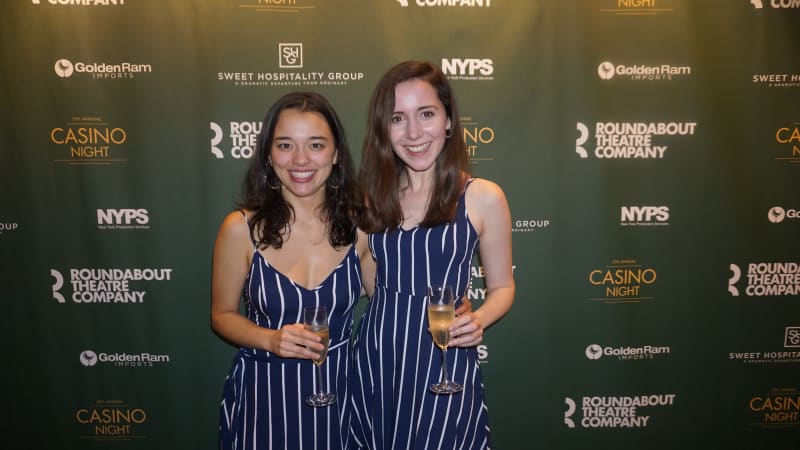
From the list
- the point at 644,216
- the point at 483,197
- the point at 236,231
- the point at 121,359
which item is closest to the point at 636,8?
the point at 644,216

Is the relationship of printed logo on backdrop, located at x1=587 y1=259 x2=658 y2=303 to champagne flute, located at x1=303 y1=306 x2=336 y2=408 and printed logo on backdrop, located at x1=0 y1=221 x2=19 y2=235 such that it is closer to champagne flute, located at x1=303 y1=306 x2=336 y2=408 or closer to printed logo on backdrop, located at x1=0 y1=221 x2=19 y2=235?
champagne flute, located at x1=303 y1=306 x2=336 y2=408

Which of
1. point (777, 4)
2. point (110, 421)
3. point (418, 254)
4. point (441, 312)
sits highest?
point (777, 4)

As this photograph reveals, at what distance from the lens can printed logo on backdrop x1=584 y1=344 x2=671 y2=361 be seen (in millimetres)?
3029

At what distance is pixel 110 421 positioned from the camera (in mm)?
2963

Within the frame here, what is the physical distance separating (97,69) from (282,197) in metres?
1.53

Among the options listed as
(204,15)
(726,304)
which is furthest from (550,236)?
(204,15)

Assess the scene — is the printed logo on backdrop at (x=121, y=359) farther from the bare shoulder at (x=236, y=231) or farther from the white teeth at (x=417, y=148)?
the white teeth at (x=417, y=148)

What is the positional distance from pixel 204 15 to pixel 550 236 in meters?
2.35

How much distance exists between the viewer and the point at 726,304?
301cm

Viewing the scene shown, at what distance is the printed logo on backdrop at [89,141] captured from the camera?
277cm

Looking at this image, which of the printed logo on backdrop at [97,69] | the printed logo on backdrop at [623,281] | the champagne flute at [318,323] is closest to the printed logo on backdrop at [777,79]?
the printed logo on backdrop at [623,281]

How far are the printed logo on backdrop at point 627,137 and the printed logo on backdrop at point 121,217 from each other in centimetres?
256

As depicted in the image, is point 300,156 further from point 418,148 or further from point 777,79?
point 777,79

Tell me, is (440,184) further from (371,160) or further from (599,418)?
(599,418)
